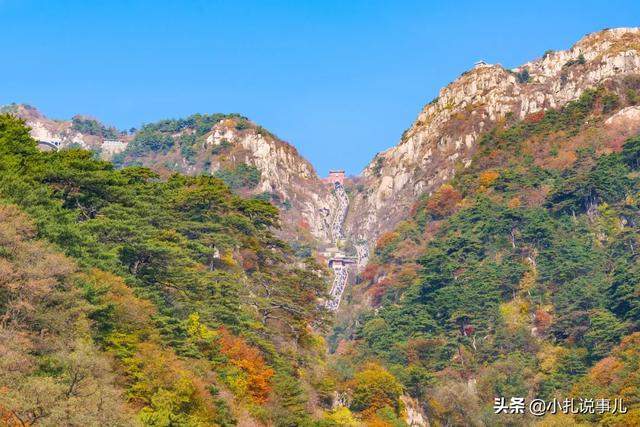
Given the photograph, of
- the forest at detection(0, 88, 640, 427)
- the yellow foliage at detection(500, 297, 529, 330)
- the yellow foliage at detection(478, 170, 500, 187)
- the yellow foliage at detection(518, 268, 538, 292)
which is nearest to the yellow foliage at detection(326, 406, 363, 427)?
the forest at detection(0, 88, 640, 427)

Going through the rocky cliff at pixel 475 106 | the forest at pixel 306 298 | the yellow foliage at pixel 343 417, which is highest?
the rocky cliff at pixel 475 106

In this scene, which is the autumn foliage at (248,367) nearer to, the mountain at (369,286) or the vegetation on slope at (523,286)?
the mountain at (369,286)

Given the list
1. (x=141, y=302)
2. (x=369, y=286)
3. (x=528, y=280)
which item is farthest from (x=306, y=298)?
(x=369, y=286)

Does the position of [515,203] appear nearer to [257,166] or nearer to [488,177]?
[488,177]

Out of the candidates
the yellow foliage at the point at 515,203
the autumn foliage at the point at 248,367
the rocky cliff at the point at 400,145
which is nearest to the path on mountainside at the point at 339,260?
the rocky cliff at the point at 400,145

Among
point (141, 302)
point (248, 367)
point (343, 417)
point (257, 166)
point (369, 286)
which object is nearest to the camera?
point (141, 302)

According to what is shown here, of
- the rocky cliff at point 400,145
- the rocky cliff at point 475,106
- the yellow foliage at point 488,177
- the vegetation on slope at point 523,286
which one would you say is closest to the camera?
the vegetation on slope at point 523,286

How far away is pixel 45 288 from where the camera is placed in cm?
3034

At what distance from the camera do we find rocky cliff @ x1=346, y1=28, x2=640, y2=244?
124 m

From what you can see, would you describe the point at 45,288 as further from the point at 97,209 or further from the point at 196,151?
the point at 196,151

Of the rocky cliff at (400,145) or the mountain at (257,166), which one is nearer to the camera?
the rocky cliff at (400,145)

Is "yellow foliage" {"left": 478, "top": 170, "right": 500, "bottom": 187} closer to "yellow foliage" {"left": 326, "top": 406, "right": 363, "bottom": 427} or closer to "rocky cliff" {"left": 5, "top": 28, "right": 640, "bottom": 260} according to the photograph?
"rocky cliff" {"left": 5, "top": 28, "right": 640, "bottom": 260}

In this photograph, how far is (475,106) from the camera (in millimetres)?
138625

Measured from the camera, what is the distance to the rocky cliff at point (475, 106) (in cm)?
12400
